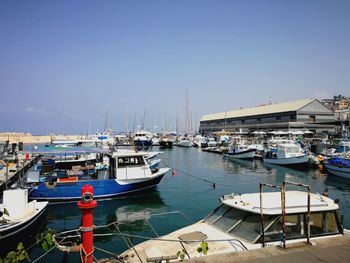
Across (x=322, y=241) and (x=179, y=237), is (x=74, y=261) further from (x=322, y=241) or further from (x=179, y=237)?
(x=322, y=241)

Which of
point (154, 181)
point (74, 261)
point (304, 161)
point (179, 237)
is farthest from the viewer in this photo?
point (304, 161)

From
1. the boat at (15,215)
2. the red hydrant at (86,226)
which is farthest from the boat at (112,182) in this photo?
the red hydrant at (86,226)

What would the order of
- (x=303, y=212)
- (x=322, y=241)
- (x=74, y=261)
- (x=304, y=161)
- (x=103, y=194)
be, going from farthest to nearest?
(x=304, y=161), (x=103, y=194), (x=74, y=261), (x=303, y=212), (x=322, y=241)

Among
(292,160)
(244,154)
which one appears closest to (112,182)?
(292,160)

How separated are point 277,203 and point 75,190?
1642 centimetres

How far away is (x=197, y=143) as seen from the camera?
9462 cm

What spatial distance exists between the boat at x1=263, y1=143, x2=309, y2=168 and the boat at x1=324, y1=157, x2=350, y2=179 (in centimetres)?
547

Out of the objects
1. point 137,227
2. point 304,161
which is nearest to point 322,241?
point 137,227

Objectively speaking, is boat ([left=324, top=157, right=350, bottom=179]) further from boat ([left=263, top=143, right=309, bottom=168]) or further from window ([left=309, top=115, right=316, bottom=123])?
window ([left=309, top=115, right=316, bottom=123])

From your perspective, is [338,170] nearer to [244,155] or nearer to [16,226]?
[244,155]

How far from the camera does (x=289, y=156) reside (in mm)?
42094

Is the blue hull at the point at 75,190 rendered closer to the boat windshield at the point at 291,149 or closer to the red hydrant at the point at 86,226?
the red hydrant at the point at 86,226

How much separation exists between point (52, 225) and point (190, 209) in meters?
8.88

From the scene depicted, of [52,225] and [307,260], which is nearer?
[307,260]
